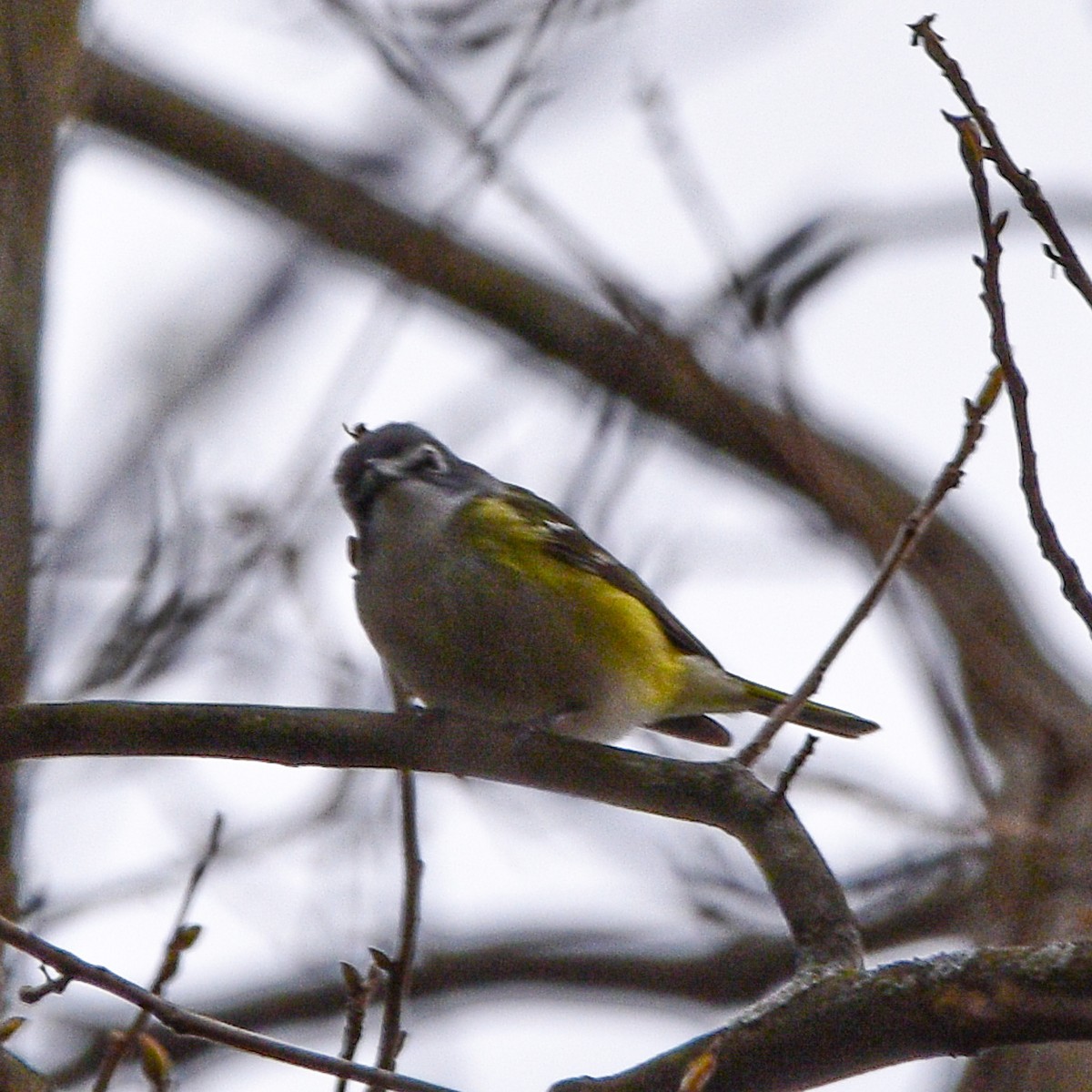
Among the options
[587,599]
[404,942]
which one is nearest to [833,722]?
[587,599]

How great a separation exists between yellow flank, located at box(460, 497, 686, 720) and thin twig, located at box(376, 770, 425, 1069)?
1.55 metres

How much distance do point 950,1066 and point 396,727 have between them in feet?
11.1

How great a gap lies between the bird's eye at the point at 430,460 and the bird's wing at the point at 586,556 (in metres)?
0.21

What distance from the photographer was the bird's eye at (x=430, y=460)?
4.69 meters

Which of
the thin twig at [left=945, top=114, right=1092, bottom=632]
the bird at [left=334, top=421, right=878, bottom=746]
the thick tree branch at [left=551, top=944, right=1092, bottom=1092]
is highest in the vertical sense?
the bird at [left=334, top=421, right=878, bottom=746]

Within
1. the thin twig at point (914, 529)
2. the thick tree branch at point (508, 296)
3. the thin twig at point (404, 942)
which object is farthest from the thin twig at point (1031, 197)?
the thick tree branch at point (508, 296)

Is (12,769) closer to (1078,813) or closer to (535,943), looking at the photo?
(1078,813)

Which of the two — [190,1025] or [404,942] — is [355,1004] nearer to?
[404,942]

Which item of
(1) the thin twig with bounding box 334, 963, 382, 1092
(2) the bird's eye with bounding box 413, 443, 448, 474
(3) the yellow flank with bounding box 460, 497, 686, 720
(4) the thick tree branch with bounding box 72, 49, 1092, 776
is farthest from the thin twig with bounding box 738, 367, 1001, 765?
(4) the thick tree branch with bounding box 72, 49, 1092, 776

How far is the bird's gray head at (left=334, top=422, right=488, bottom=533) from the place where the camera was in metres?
4.52

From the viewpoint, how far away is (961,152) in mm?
2506

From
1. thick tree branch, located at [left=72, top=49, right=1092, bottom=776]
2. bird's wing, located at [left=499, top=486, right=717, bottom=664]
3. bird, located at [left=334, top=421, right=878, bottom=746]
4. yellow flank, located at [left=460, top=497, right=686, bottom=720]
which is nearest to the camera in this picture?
bird, located at [left=334, top=421, right=878, bottom=746]

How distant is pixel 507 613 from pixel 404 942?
172cm

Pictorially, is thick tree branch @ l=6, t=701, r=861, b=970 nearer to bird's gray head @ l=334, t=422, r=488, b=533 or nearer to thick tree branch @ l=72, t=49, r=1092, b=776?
bird's gray head @ l=334, t=422, r=488, b=533
